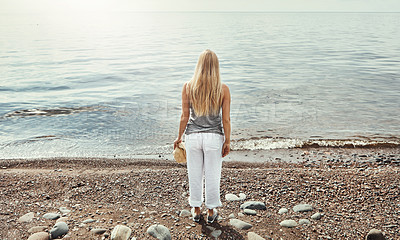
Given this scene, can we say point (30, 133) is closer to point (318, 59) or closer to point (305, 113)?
point (305, 113)

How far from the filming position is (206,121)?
15.6 ft

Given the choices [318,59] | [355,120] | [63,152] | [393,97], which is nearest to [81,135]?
[63,152]

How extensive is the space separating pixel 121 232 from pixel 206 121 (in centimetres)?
216

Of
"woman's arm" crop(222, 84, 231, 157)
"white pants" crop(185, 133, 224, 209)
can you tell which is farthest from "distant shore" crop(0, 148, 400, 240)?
"woman's arm" crop(222, 84, 231, 157)

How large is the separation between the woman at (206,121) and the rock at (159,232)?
2.63ft

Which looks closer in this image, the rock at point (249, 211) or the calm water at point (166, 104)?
the rock at point (249, 211)

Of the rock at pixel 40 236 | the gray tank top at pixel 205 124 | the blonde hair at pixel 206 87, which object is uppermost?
the blonde hair at pixel 206 87

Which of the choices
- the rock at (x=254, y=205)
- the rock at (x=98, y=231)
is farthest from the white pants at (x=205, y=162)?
the rock at (x=98, y=231)

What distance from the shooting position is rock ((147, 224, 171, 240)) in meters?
4.80

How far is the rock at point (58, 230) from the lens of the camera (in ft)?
15.8

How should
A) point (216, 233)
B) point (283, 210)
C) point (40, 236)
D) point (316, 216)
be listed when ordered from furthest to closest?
point (283, 210)
point (316, 216)
point (216, 233)
point (40, 236)

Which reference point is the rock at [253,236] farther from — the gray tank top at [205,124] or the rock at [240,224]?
the gray tank top at [205,124]

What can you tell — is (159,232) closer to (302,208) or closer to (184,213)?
(184,213)

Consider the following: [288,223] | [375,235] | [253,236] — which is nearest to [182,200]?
[253,236]
